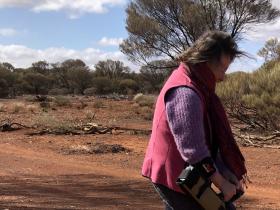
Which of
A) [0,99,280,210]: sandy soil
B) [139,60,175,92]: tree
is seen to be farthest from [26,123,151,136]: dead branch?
[139,60,175,92]: tree

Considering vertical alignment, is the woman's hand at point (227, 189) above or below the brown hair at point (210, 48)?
below

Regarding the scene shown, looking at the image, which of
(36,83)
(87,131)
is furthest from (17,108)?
(36,83)

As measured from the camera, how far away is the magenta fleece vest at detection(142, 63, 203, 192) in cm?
325

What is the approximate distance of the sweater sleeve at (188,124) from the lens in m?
3.12

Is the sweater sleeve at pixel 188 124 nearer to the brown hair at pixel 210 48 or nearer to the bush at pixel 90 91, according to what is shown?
the brown hair at pixel 210 48

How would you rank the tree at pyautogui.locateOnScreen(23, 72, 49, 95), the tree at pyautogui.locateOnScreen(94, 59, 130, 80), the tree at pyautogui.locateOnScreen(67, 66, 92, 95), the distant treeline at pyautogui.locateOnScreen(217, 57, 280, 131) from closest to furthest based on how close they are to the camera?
the distant treeline at pyautogui.locateOnScreen(217, 57, 280, 131)
the tree at pyautogui.locateOnScreen(23, 72, 49, 95)
the tree at pyautogui.locateOnScreen(67, 66, 92, 95)
the tree at pyautogui.locateOnScreen(94, 59, 130, 80)

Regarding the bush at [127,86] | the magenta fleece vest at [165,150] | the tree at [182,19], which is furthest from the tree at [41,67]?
the magenta fleece vest at [165,150]

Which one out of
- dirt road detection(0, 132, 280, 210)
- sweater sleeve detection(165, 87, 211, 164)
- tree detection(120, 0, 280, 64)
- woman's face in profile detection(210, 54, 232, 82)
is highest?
tree detection(120, 0, 280, 64)

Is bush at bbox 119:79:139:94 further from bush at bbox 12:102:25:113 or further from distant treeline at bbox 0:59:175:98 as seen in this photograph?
bush at bbox 12:102:25:113

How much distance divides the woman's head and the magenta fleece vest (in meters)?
0.10

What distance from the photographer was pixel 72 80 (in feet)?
232

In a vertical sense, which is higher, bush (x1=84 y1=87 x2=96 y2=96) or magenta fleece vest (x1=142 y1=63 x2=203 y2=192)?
magenta fleece vest (x1=142 y1=63 x2=203 y2=192)

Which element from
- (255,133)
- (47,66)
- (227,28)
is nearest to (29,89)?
(47,66)

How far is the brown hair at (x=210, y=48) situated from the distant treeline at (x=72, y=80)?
51.0 meters
